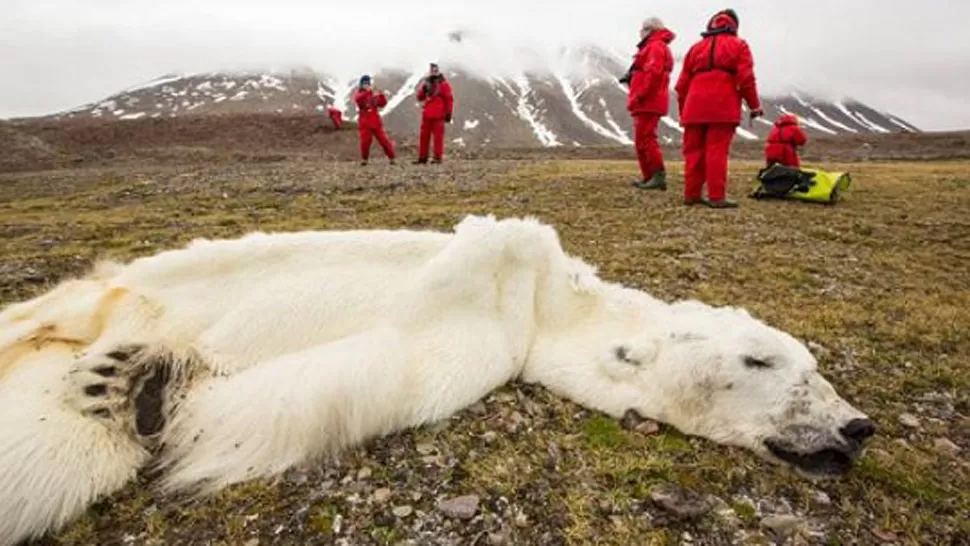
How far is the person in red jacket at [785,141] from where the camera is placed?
45.4 feet

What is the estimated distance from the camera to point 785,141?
1396 cm

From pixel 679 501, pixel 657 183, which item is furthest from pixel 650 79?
pixel 679 501

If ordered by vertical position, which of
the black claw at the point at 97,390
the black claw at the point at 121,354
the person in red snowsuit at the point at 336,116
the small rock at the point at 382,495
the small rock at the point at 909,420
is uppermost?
the black claw at the point at 121,354

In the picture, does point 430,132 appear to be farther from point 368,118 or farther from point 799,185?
point 799,185

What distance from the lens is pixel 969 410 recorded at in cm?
405

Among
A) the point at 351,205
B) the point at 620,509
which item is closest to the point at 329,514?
the point at 620,509

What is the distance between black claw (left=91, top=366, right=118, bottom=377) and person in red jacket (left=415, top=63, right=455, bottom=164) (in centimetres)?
1570

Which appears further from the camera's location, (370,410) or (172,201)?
(172,201)

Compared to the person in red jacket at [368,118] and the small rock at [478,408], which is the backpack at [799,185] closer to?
the small rock at [478,408]

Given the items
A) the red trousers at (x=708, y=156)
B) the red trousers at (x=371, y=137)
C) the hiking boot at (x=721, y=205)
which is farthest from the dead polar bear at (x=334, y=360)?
the red trousers at (x=371, y=137)

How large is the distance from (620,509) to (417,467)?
3.32 feet

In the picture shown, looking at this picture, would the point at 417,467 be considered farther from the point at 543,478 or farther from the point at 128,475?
the point at 128,475

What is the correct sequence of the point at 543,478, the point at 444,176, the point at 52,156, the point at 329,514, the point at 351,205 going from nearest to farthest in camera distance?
1. the point at 329,514
2. the point at 543,478
3. the point at 351,205
4. the point at 444,176
5. the point at 52,156

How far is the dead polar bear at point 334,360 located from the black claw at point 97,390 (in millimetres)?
12
